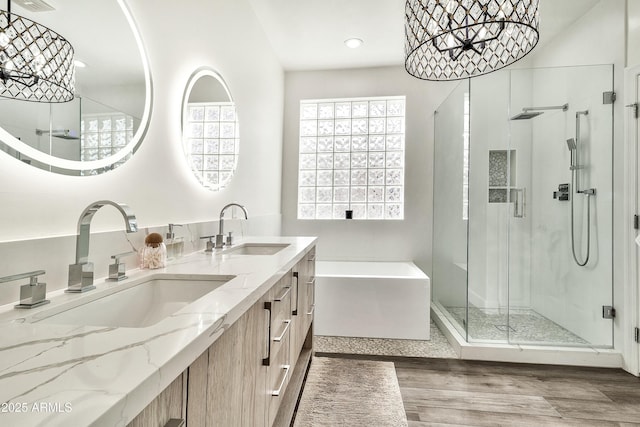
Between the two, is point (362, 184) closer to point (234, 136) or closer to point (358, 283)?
point (358, 283)

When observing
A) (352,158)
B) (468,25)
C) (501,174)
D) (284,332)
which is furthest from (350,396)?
(352,158)

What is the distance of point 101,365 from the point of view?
17.7 inches

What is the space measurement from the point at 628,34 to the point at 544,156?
93 cm

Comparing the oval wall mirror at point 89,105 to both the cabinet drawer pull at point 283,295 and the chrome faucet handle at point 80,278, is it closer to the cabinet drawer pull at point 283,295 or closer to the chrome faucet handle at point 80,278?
the chrome faucet handle at point 80,278

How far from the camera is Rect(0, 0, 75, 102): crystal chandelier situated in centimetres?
82

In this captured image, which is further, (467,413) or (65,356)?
(467,413)

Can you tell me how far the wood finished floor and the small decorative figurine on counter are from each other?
1475 mm

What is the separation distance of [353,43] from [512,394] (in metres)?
3.04

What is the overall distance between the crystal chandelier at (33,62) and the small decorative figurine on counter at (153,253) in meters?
0.52

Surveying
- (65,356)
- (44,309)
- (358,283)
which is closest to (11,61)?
(44,309)

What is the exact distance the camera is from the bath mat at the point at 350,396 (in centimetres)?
173

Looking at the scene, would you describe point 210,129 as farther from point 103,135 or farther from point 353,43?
point 353,43

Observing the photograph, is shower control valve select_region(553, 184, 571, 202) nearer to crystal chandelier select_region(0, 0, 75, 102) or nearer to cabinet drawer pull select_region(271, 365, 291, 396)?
cabinet drawer pull select_region(271, 365, 291, 396)

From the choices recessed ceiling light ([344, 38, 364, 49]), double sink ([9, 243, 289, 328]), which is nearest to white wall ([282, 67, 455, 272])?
recessed ceiling light ([344, 38, 364, 49])
